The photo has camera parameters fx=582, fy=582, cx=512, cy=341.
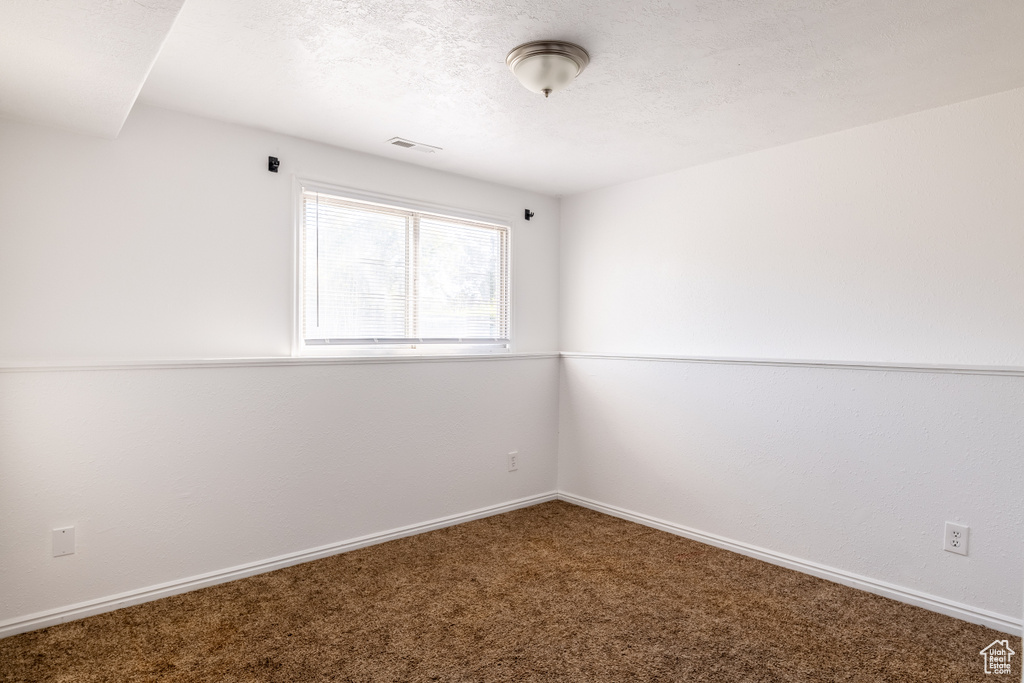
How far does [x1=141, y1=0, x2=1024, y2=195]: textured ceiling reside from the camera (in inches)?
77.0

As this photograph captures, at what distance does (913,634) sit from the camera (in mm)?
2365

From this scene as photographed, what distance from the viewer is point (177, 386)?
2.65m

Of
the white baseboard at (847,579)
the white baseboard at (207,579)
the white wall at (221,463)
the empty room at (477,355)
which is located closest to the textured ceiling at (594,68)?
the empty room at (477,355)

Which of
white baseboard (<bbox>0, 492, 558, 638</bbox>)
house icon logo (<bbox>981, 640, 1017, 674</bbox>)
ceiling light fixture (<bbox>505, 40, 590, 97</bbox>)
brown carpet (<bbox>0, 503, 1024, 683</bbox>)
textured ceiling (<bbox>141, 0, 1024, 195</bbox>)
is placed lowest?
house icon logo (<bbox>981, 640, 1017, 674</bbox>)

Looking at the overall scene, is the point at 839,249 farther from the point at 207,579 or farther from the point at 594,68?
the point at 207,579

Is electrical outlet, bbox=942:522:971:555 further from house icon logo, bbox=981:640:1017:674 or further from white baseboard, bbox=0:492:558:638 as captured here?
white baseboard, bbox=0:492:558:638

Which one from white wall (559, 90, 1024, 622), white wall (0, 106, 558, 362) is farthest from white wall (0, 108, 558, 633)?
white wall (559, 90, 1024, 622)

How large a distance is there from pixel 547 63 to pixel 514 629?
2.24m

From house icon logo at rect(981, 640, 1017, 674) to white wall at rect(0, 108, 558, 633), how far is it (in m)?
2.64

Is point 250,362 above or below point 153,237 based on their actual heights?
below

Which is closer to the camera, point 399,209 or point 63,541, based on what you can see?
point 63,541

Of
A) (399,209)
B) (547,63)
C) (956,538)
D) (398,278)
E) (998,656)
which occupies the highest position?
(547,63)

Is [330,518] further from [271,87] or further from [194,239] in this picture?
[271,87]

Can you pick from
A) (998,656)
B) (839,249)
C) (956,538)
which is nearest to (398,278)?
(839,249)
